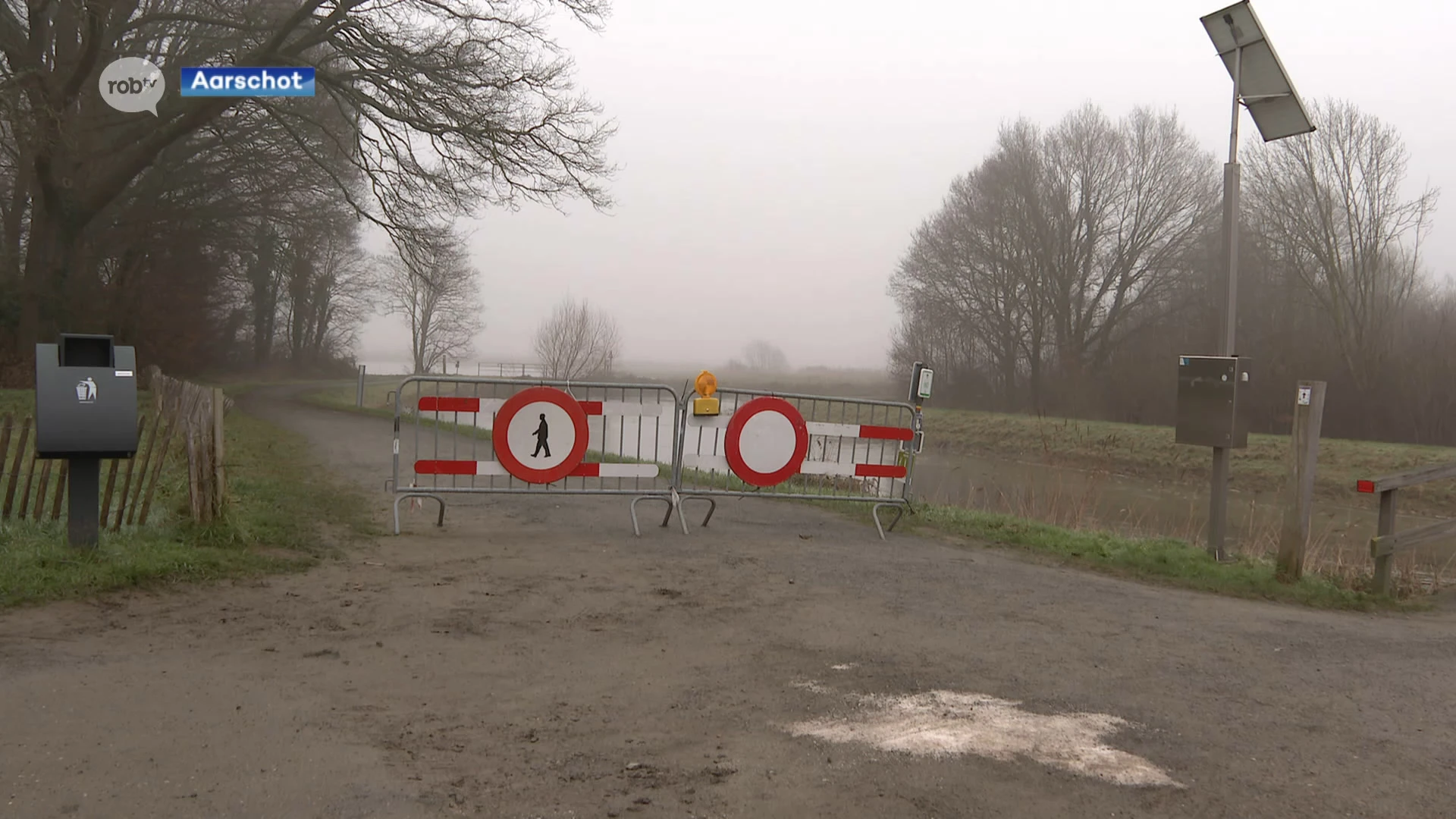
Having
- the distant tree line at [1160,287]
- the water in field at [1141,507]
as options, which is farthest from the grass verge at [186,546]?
the distant tree line at [1160,287]

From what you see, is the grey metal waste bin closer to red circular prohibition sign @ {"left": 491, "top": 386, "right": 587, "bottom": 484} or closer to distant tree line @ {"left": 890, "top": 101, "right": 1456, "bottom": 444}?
red circular prohibition sign @ {"left": 491, "top": 386, "right": 587, "bottom": 484}

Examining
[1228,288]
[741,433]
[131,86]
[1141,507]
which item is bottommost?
[1141,507]

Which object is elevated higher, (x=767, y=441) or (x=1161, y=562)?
(x=767, y=441)

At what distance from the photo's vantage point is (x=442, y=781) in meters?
3.66

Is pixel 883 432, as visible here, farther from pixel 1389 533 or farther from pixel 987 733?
pixel 987 733

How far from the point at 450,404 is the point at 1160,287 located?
127ft

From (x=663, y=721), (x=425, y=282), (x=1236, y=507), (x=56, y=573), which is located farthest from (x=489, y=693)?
(x=425, y=282)

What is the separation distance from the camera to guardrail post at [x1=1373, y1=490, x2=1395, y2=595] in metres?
8.73

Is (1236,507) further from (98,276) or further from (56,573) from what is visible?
(98,276)

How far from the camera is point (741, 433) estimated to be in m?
9.87

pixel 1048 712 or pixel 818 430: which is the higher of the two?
pixel 818 430

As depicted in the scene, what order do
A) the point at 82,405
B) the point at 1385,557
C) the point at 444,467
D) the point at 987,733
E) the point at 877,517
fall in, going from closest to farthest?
the point at 987,733, the point at 82,405, the point at 1385,557, the point at 444,467, the point at 877,517

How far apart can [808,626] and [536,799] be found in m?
3.00

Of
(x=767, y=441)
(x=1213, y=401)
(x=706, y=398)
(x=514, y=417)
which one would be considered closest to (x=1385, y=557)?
(x=1213, y=401)
